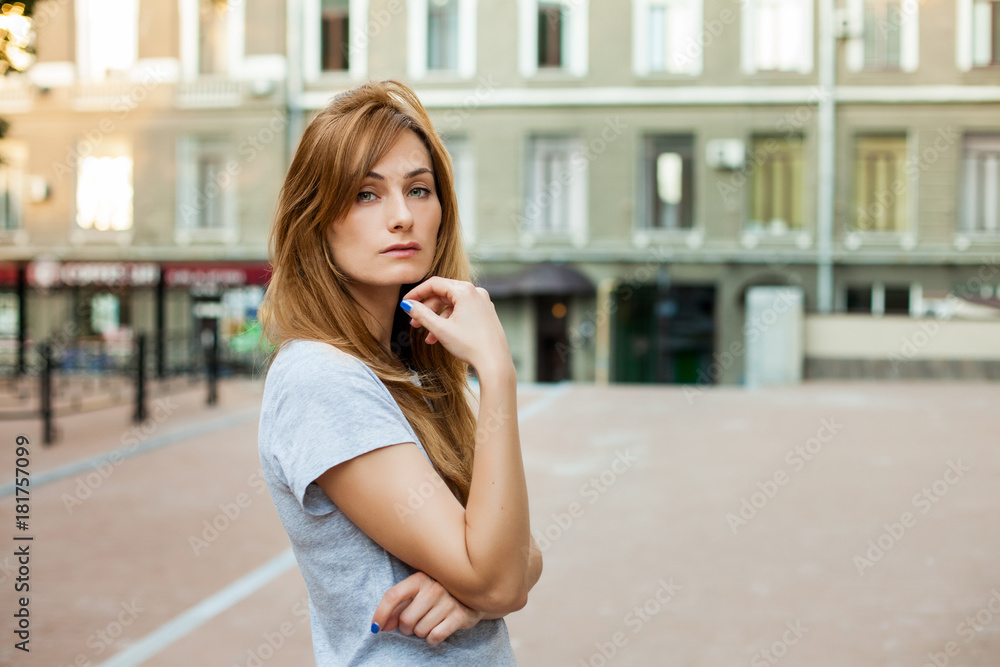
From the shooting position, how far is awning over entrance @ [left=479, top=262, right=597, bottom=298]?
19.3 metres

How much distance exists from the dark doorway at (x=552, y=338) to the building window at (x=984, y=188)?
8832 mm

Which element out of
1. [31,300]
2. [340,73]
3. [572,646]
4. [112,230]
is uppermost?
[340,73]

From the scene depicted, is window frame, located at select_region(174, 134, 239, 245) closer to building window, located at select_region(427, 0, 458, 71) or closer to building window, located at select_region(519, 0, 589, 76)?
building window, located at select_region(427, 0, 458, 71)

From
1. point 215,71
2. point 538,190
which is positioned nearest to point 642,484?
point 538,190

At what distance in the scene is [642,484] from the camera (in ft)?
28.2

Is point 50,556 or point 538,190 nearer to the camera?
point 50,556

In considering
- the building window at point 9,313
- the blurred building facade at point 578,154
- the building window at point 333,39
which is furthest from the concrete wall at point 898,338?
the building window at point 9,313

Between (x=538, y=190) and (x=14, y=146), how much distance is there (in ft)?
41.4

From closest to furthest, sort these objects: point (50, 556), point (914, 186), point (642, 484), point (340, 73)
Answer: point (50, 556), point (642, 484), point (914, 186), point (340, 73)

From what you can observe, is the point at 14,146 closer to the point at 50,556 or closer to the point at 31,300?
the point at 31,300

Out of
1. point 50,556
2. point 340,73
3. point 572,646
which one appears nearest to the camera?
point 572,646

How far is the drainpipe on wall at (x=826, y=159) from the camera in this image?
19.3 meters

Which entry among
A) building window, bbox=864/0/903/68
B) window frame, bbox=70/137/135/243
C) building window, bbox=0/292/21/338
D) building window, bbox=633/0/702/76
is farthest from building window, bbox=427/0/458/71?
building window, bbox=0/292/21/338

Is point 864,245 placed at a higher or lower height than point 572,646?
higher
